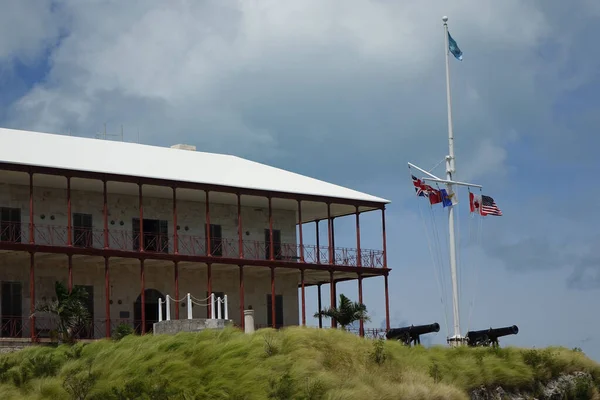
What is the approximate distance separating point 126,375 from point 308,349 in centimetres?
544

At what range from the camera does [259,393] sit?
3102 centimetres

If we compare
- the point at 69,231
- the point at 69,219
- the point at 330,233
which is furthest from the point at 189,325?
the point at 330,233

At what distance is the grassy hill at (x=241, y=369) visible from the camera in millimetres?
30797

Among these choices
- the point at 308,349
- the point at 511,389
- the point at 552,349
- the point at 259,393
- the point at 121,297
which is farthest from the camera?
the point at 121,297

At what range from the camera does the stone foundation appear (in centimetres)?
3828

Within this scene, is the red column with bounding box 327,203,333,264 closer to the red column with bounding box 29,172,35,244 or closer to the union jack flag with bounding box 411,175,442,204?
the union jack flag with bounding box 411,175,442,204

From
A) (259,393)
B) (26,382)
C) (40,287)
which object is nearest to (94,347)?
(26,382)

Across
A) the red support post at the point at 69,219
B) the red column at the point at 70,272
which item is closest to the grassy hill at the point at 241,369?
the red column at the point at 70,272

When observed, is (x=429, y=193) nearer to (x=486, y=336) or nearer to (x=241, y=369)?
(x=486, y=336)

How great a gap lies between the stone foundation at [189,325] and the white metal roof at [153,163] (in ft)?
22.9

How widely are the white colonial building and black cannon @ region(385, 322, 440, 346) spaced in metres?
5.20

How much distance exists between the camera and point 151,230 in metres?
48.4

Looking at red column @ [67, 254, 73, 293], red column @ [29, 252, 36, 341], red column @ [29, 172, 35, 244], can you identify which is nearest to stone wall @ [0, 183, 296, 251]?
red column @ [29, 172, 35, 244]

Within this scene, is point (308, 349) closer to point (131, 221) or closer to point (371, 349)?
point (371, 349)
